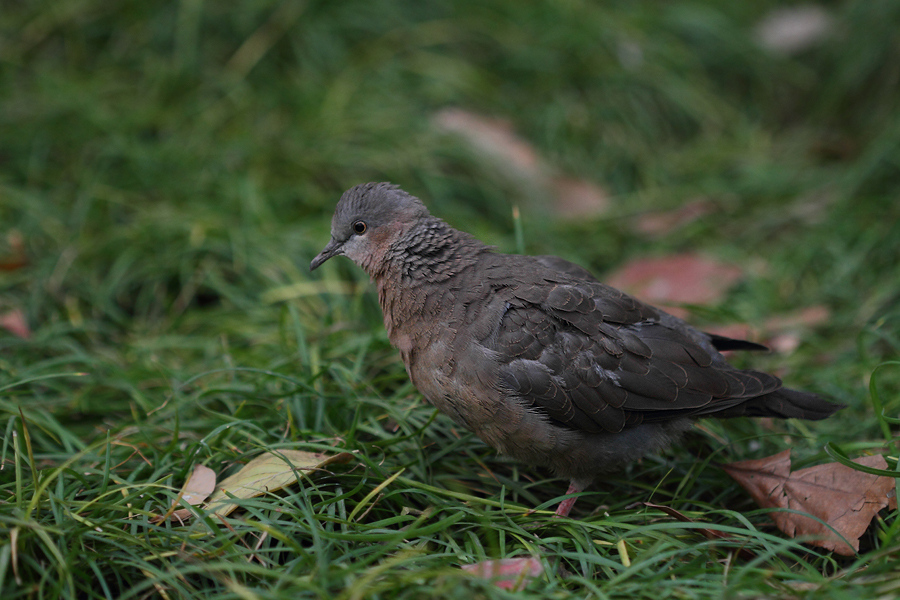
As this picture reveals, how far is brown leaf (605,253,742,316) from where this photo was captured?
456cm

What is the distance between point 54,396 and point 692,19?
20.3ft

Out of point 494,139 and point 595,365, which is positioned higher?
point 494,139

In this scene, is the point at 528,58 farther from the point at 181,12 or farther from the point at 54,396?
the point at 54,396

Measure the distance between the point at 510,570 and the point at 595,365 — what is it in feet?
2.97

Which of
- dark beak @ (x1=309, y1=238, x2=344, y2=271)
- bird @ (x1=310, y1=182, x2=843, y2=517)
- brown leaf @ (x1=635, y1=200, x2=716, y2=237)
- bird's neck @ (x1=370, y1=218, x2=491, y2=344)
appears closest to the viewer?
bird @ (x1=310, y1=182, x2=843, y2=517)

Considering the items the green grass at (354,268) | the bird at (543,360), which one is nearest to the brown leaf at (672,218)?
the green grass at (354,268)

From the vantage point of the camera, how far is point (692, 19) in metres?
6.68

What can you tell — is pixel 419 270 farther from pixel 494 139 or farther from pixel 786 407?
pixel 494 139

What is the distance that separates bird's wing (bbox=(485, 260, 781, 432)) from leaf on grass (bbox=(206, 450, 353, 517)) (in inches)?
31.1

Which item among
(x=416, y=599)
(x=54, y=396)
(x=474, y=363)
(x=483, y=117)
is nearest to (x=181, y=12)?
(x=483, y=117)

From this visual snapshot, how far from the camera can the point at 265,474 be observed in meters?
2.66

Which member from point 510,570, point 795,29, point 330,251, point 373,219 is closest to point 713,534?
point 510,570

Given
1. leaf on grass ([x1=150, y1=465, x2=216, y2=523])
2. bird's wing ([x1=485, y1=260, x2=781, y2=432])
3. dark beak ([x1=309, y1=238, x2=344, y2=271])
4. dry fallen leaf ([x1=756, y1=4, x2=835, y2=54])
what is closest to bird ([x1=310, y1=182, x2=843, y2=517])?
bird's wing ([x1=485, y1=260, x2=781, y2=432])

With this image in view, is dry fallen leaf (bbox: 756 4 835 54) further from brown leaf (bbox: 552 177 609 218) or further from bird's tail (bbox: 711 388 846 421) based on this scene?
bird's tail (bbox: 711 388 846 421)
